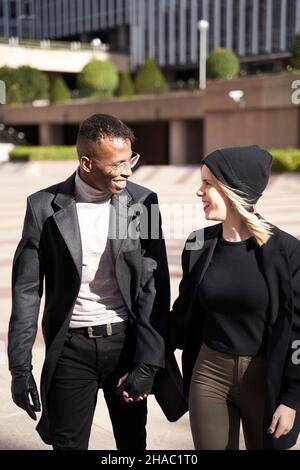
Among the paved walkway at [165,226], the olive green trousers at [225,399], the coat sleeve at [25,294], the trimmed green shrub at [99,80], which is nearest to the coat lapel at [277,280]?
the olive green trousers at [225,399]

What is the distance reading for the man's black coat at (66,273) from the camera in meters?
2.43

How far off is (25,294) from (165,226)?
9.52 meters

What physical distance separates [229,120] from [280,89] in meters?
3.13

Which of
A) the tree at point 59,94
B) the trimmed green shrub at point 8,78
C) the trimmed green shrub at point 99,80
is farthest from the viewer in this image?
the trimmed green shrub at point 99,80

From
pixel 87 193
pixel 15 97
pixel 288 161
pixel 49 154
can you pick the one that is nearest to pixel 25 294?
pixel 87 193

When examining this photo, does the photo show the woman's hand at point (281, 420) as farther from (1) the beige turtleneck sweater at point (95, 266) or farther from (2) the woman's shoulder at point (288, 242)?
(1) the beige turtleneck sweater at point (95, 266)

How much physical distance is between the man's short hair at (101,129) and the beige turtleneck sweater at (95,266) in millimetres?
192

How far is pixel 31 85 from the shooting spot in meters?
40.0

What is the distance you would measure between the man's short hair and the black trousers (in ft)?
2.51

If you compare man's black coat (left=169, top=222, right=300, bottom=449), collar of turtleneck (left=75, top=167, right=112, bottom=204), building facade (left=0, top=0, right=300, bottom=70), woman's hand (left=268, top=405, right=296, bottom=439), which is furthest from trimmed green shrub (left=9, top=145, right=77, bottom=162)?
woman's hand (left=268, top=405, right=296, bottom=439)

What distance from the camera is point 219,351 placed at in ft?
7.57

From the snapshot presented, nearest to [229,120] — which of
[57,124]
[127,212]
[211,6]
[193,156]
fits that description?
[193,156]

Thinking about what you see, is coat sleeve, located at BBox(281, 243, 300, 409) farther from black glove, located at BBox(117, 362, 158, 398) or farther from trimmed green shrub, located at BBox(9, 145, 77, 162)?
trimmed green shrub, located at BBox(9, 145, 77, 162)

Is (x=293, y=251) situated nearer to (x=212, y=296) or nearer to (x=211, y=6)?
(x=212, y=296)
